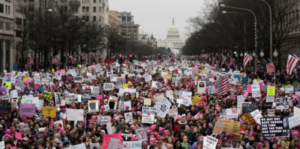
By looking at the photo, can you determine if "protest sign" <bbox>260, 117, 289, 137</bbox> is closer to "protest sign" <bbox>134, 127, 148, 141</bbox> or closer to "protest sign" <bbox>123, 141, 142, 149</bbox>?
"protest sign" <bbox>134, 127, 148, 141</bbox>

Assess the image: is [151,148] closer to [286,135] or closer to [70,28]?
[286,135]

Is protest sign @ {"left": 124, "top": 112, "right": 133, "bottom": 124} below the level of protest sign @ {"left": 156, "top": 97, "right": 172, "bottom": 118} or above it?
below

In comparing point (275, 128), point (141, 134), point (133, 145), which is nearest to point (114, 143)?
point (133, 145)

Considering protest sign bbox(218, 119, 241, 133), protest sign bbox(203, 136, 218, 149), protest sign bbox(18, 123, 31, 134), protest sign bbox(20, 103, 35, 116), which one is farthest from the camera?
protest sign bbox(20, 103, 35, 116)

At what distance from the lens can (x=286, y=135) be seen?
1206 cm

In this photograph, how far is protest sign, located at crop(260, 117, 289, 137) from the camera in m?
12.0

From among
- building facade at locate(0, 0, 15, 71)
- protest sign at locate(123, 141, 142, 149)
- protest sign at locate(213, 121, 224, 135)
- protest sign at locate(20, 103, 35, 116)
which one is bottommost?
protest sign at locate(123, 141, 142, 149)

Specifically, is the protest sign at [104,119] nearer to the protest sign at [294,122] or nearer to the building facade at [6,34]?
the protest sign at [294,122]

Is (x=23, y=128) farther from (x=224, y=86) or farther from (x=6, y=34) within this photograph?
(x=6, y=34)

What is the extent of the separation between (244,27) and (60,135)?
42.1 meters

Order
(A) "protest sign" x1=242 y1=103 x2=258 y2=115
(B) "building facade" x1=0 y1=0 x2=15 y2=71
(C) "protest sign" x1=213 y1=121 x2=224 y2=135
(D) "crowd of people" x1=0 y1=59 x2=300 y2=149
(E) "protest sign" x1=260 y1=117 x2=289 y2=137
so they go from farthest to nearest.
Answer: (B) "building facade" x1=0 y1=0 x2=15 y2=71 → (A) "protest sign" x1=242 y1=103 x2=258 y2=115 → (C) "protest sign" x1=213 y1=121 x2=224 y2=135 → (E) "protest sign" x1=260 y1=117 x2=289 y2=137 → (D) "crowd of people" x1=0 y1=59 x2=300 y2=149

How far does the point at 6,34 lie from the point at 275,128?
55754mm

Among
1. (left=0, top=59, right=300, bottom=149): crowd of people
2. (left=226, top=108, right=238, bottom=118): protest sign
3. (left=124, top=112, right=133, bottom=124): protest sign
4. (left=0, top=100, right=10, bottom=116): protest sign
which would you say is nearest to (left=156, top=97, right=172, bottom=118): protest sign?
(left=0, top=59, right=300, bottom=149): crowd of people

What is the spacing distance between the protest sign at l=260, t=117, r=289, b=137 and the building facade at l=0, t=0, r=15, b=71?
53.4 metres
